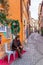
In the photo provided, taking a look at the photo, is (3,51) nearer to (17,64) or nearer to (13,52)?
(13,52)

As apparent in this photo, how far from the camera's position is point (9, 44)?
10.6 m

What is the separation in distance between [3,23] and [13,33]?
6.52 feet

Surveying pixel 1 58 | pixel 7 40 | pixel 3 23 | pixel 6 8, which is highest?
pixel 6 8

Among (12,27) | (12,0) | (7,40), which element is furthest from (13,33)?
(12,0)

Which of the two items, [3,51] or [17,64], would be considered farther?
[3,51]

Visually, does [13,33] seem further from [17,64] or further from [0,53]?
[17,64]

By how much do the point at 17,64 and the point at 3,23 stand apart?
246 cm

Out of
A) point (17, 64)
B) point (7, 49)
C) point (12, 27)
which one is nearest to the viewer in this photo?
point (17, 64)

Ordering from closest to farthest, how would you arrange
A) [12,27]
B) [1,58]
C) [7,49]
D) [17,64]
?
1. [17,64]
2. [1,58]
3. [7,49]
4. [12,27]

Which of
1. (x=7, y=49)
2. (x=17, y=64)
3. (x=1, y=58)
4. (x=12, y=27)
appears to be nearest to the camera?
(x=17, y=64)

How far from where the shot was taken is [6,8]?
974 centimetres

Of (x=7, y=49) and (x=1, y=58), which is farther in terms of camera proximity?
(x=7, y=49)

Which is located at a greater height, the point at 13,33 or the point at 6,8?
the point at 6,8

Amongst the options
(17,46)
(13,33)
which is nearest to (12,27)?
(13,33)
